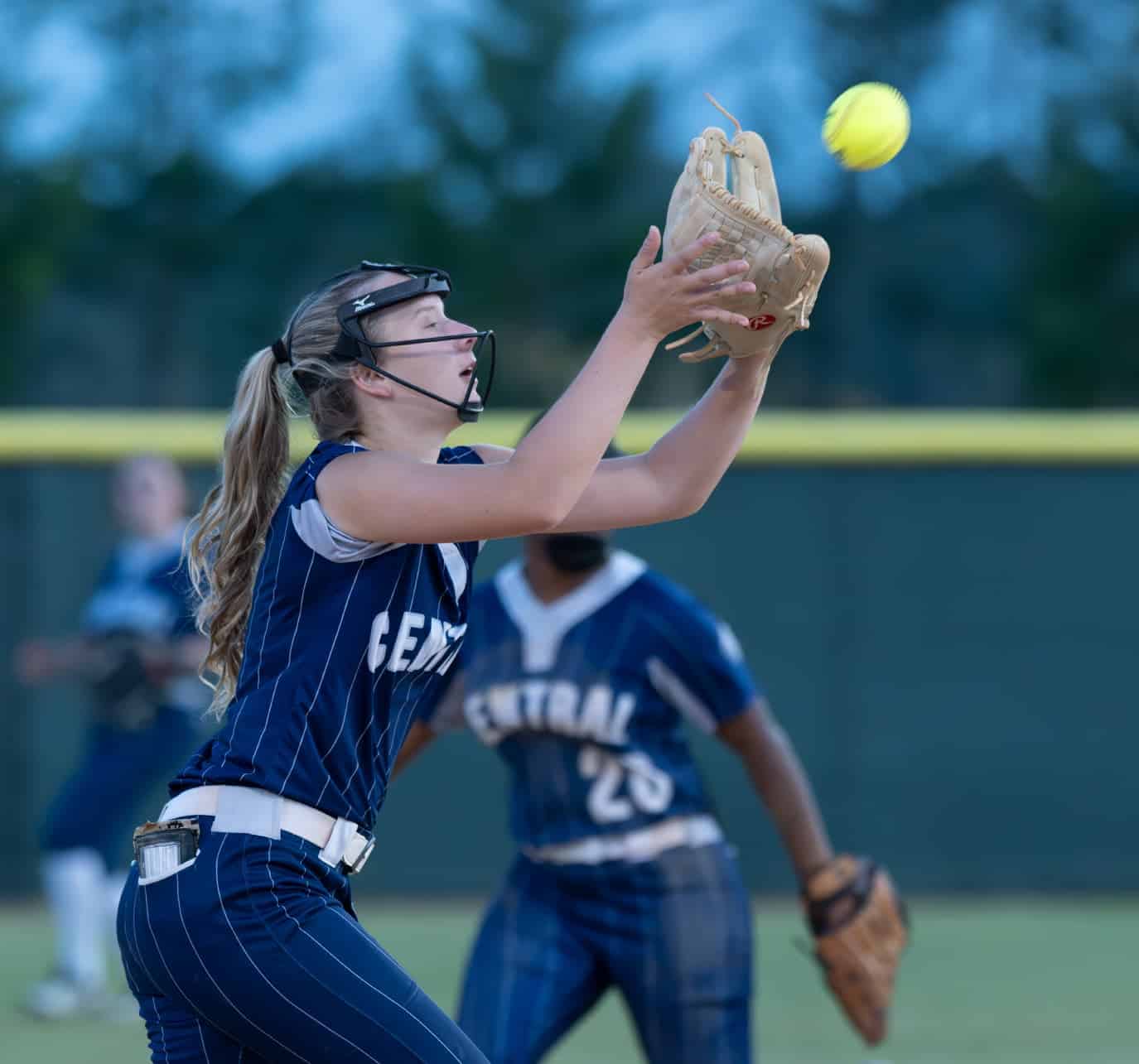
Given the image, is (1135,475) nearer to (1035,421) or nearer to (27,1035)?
(1035,421)

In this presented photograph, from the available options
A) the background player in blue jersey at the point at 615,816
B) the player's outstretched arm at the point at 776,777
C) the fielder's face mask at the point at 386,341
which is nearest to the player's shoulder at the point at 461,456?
the fielder's face mask at the point at 386,341

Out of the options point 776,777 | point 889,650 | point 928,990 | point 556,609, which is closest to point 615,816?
point 776,777

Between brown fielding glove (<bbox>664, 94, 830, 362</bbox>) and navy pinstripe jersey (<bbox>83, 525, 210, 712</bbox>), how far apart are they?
13.0 feet

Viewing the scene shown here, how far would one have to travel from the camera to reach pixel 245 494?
115 inches

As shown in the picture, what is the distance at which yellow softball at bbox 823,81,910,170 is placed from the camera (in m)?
3.01

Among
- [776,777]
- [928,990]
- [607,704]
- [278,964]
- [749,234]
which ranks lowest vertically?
[278,964]

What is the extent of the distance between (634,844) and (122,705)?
119 inches

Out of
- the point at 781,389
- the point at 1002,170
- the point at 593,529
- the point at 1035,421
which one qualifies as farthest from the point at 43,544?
the point at 1002,170

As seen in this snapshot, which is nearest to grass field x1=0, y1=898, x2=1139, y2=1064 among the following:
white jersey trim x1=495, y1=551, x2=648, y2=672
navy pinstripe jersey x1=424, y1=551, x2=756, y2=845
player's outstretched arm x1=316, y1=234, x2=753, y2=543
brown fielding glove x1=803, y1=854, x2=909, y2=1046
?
brown fielding glove x1=803, y1=854, x2=909, y2=1046

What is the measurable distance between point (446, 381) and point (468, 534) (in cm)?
33

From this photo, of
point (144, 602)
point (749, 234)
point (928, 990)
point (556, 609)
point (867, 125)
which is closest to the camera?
point (749, 234)

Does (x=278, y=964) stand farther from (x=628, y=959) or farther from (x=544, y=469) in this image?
(x=628, y=959)

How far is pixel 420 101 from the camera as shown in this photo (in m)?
26.3

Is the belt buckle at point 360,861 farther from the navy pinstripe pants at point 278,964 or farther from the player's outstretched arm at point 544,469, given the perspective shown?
the player's outstretched arm at point 544,469
